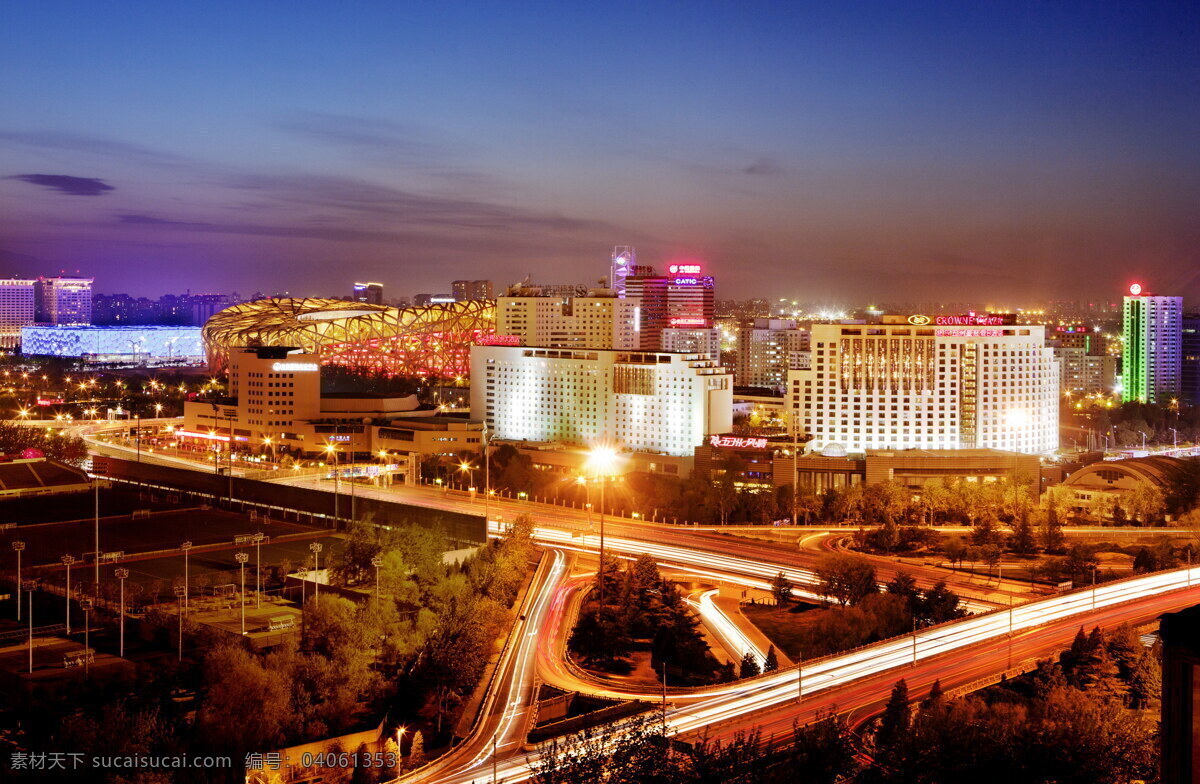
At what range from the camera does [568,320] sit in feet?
191

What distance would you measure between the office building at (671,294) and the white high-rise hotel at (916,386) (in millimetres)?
36027

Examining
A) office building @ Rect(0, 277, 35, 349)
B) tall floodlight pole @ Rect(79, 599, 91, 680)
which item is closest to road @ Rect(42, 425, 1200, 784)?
tall floodlight pole @ Rect(79, 599, 91, 680)

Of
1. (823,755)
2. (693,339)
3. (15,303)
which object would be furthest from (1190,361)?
(15,303)

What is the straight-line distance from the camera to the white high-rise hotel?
35875 millimetres

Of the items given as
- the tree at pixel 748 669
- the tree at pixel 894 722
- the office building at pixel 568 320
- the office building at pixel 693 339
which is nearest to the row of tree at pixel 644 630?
the tree at pixel 748 669

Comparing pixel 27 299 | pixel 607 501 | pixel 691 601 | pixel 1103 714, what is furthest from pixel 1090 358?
pixel 27 299

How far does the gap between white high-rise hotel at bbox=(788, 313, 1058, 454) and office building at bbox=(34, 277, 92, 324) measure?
110128 mm

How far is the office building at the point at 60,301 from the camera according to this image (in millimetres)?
127500

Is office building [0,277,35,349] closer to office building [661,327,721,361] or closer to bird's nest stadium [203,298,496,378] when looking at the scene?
bird's nest stadium [203,298,496,378]

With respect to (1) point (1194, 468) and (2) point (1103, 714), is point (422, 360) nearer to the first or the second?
(1) point (1194, 468)

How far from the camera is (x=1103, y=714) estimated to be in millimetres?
13414

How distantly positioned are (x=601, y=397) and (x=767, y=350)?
82.5 ft

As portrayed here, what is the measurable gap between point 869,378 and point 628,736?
25.7 metres

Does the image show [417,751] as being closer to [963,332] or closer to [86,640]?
[86,640]
